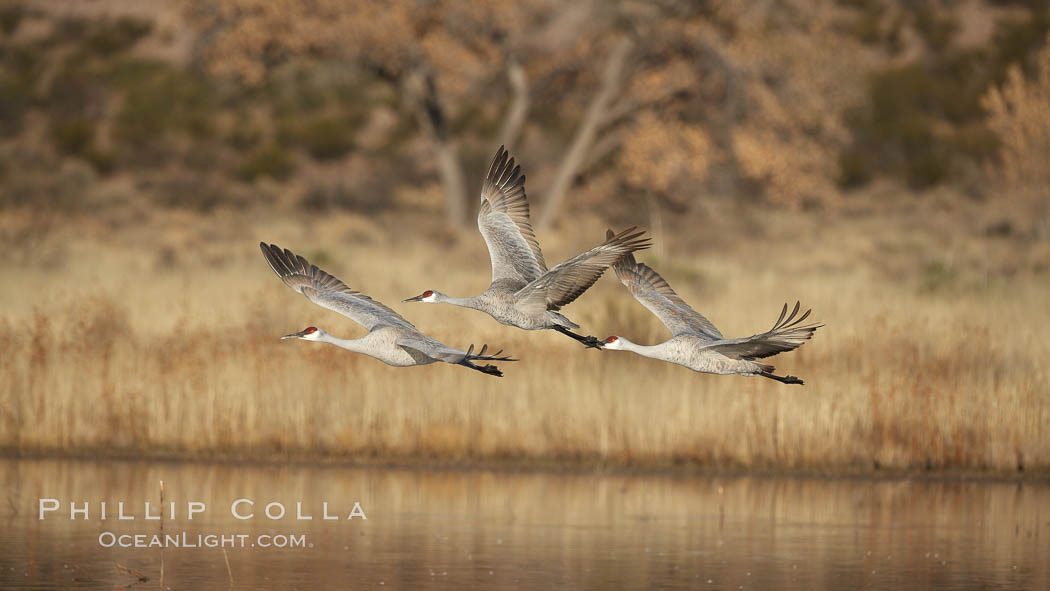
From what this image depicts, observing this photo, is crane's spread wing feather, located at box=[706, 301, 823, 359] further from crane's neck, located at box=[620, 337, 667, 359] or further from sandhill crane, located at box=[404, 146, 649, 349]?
sandhill crane, located at box=[404, 146, 649, 349]

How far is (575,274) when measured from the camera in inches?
437

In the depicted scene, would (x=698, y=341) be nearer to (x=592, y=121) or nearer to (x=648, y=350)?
(x=648, y=350)

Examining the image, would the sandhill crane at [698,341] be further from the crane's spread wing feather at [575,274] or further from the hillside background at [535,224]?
the hillside background at [535,224]

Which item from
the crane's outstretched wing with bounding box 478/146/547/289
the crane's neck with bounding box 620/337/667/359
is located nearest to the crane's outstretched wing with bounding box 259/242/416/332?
the crane's outstretched wing with bounding box 478/146/547/289

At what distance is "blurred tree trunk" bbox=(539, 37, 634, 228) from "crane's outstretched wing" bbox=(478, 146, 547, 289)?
848 inches

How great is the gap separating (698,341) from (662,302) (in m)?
1.31

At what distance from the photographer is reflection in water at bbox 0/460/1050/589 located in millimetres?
13898

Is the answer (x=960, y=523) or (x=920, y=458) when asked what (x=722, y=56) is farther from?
(x=960, y=523)

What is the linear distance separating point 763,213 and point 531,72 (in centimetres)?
890

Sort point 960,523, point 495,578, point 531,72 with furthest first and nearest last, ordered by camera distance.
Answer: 1. point 531,72
2. point 960,523
3. point 495,578

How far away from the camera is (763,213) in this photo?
42.8 m

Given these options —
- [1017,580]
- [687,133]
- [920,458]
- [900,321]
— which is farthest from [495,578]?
[687,133]

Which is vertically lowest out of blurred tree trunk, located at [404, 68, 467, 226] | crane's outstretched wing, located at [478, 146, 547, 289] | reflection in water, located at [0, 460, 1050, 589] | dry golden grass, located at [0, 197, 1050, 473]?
reflection in water, located at [0, 460, 1050, 589]

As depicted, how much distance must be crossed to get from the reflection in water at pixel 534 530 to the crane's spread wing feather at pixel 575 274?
124 inches
